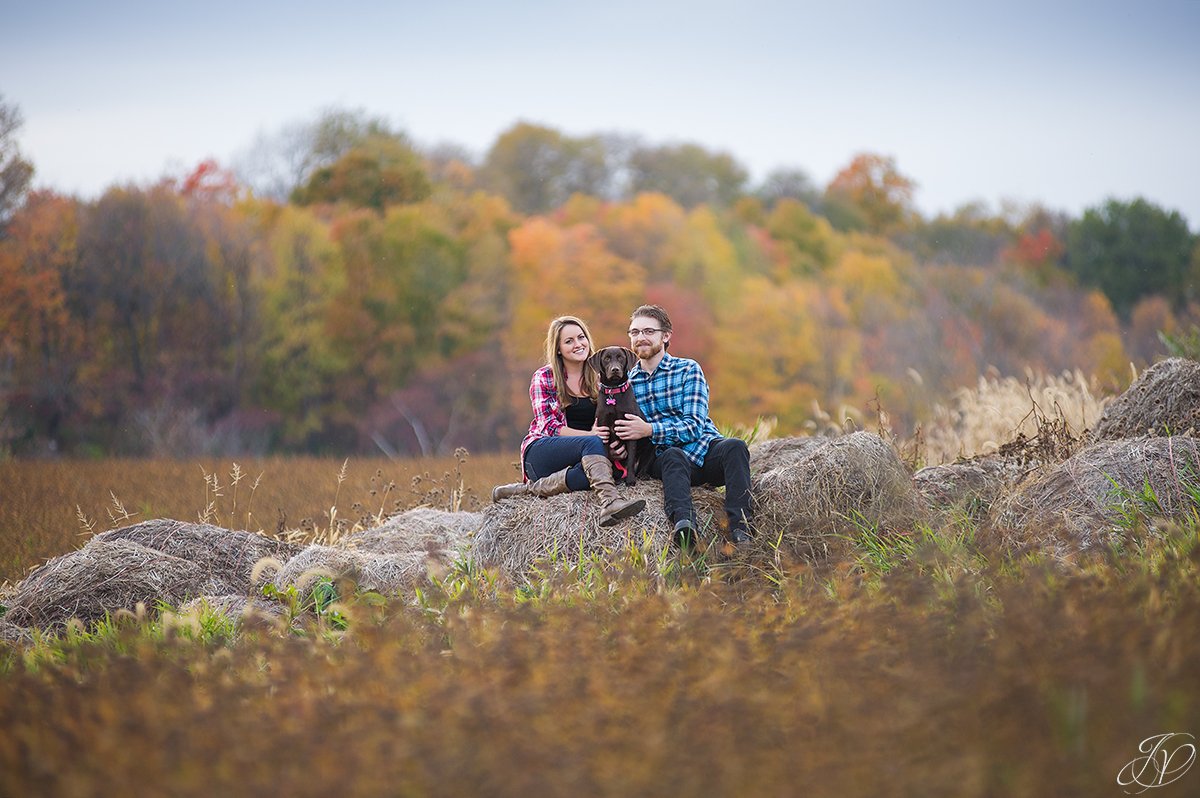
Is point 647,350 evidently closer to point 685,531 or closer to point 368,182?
point 685,531

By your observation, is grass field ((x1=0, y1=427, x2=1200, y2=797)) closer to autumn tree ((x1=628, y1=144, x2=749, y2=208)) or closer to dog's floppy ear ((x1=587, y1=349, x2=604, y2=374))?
dog's floppy ear ((x1=587, y1=349, x2=604, y2=374))

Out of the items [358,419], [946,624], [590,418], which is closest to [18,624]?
[590,418]

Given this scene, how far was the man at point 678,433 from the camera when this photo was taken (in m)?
6.88

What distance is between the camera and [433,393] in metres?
35.2

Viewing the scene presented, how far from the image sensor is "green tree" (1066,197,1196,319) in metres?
51.9

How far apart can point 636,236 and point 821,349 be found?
23.4 ft

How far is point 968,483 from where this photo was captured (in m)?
8.27

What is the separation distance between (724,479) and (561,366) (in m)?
1.23

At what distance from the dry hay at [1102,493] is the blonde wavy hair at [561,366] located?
98.2 inches

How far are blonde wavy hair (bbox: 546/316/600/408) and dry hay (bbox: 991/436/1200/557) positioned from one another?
249 cm

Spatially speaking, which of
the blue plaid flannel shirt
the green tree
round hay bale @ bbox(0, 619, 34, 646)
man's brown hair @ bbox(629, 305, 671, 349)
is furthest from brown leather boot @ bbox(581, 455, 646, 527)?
the green tree
